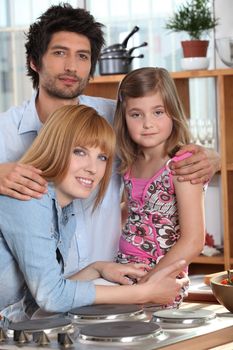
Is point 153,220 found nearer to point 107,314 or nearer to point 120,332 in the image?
point 107,314

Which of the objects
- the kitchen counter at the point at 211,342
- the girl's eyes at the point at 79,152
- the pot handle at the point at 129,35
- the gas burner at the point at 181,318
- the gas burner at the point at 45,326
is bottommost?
the kitchen counter at the point at 211,342

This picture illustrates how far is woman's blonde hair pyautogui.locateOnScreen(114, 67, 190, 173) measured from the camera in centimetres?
313

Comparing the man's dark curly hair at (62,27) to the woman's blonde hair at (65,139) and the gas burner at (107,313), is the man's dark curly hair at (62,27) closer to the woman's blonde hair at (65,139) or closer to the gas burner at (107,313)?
the woman's blonde hair at (65,139)

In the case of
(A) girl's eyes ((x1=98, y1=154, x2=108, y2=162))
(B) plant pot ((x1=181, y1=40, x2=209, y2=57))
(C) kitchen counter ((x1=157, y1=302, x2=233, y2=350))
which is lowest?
(C) kitchen counter ((x1=157, y1=302, x2=233, y2=350))

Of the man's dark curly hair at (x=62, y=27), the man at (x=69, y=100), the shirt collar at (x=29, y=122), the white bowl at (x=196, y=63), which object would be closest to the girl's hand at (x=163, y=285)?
the man at (x=69, y=100)

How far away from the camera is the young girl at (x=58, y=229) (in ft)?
8.04

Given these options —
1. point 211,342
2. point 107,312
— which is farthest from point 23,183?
point 211,342

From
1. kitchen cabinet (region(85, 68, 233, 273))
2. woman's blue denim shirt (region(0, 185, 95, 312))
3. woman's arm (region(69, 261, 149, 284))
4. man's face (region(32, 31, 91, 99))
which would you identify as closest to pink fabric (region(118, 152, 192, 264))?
woman's arm (region(69, 261, 149, 284))

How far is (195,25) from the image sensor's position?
5270 mm

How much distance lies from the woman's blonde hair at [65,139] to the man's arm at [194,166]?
1.53 ft

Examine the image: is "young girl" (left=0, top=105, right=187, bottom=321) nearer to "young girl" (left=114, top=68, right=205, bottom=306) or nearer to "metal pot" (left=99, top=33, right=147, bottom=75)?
"young girl" (left=114, top=68, right=205, bottom=306)

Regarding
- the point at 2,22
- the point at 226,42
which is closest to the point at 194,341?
the point at 226,42

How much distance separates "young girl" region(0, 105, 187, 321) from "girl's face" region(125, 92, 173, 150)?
16.0 inches

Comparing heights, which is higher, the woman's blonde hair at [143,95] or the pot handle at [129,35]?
the pot handle at [129,35]
